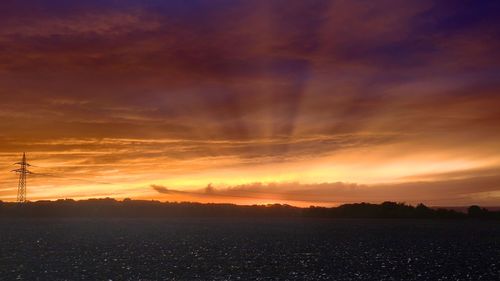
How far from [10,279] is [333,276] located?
47.5m

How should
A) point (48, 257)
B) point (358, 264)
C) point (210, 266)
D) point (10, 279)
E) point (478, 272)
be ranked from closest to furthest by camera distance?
point (10, 279) → point (478, 272) → point (210, 266) → point (358, 264) → point (48, 257)

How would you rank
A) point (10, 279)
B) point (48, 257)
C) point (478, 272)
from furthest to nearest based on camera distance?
1. point (48, 257)
2. point (478, 272)
3. point (10, 279)

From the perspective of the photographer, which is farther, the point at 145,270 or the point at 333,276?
the point at 145,270

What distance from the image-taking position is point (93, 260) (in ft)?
367

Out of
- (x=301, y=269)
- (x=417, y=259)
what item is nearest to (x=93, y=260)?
(x=301, y=269)

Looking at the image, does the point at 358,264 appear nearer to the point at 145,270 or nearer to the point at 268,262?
the point at 268,262

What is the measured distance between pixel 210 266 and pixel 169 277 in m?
16.6

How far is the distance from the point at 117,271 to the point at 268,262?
97.1 feet

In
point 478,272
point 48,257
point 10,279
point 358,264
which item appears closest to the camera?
point 10,279

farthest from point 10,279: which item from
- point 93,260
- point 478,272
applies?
point 478,272

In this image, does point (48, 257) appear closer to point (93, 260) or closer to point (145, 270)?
point (93, 260)

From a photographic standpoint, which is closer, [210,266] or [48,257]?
[210,266]

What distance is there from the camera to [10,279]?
8106cm

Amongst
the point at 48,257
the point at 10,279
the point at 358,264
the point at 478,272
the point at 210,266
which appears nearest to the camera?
the point at 10,279
